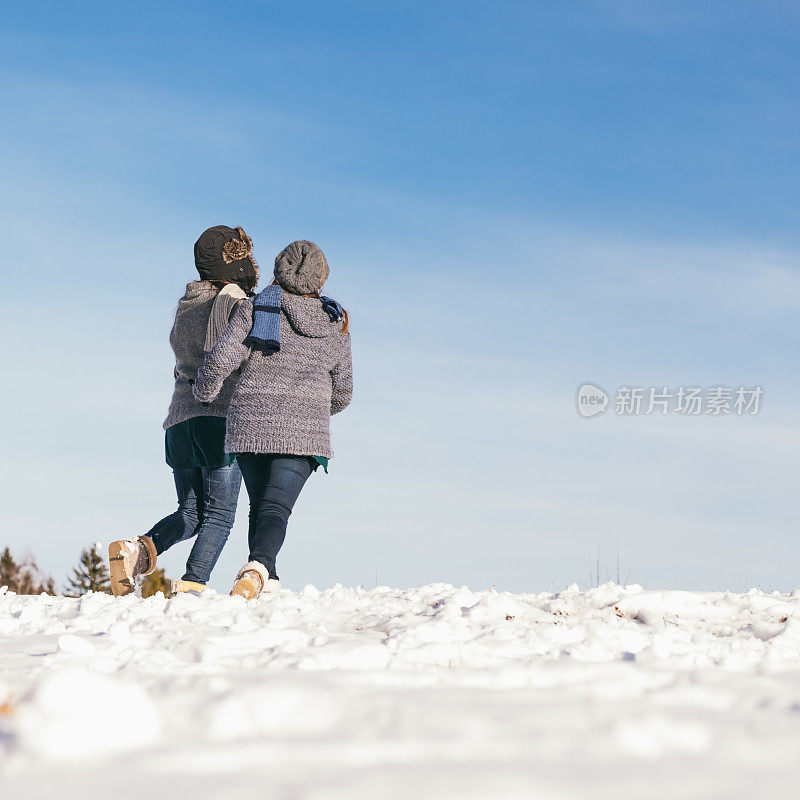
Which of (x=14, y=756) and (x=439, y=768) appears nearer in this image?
(x=439, y=768)

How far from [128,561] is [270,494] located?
4.41 ft

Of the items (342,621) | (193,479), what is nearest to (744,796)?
(342,621)

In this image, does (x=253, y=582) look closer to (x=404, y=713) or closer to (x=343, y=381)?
(x=343, y=381)

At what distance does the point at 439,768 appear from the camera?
2178 mm

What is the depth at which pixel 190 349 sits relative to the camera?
696 centimetres

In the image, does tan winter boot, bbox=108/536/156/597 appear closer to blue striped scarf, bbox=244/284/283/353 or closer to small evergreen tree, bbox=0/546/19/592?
blue striped scarf, bbox=244/284/283/353

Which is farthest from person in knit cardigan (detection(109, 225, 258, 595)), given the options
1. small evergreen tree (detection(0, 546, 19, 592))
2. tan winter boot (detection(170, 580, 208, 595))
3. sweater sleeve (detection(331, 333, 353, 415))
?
small evergreen tree (detection(0, 546, 19, 592))

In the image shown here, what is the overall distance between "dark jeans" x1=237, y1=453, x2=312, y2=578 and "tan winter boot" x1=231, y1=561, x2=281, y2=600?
5.0 inches

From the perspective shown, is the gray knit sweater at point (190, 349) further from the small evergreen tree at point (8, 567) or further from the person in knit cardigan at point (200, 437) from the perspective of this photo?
the small evergreen tree at point (8, 567)

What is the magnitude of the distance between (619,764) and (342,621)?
8.47 feet

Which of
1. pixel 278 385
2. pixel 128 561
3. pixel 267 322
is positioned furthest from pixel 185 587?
pixel 267 322

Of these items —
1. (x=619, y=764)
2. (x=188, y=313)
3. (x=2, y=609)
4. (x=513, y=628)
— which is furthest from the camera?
(x=188, y=313)

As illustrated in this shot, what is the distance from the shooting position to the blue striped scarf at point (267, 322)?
624cm

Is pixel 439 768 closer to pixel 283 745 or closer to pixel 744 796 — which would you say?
pixel 283 745
